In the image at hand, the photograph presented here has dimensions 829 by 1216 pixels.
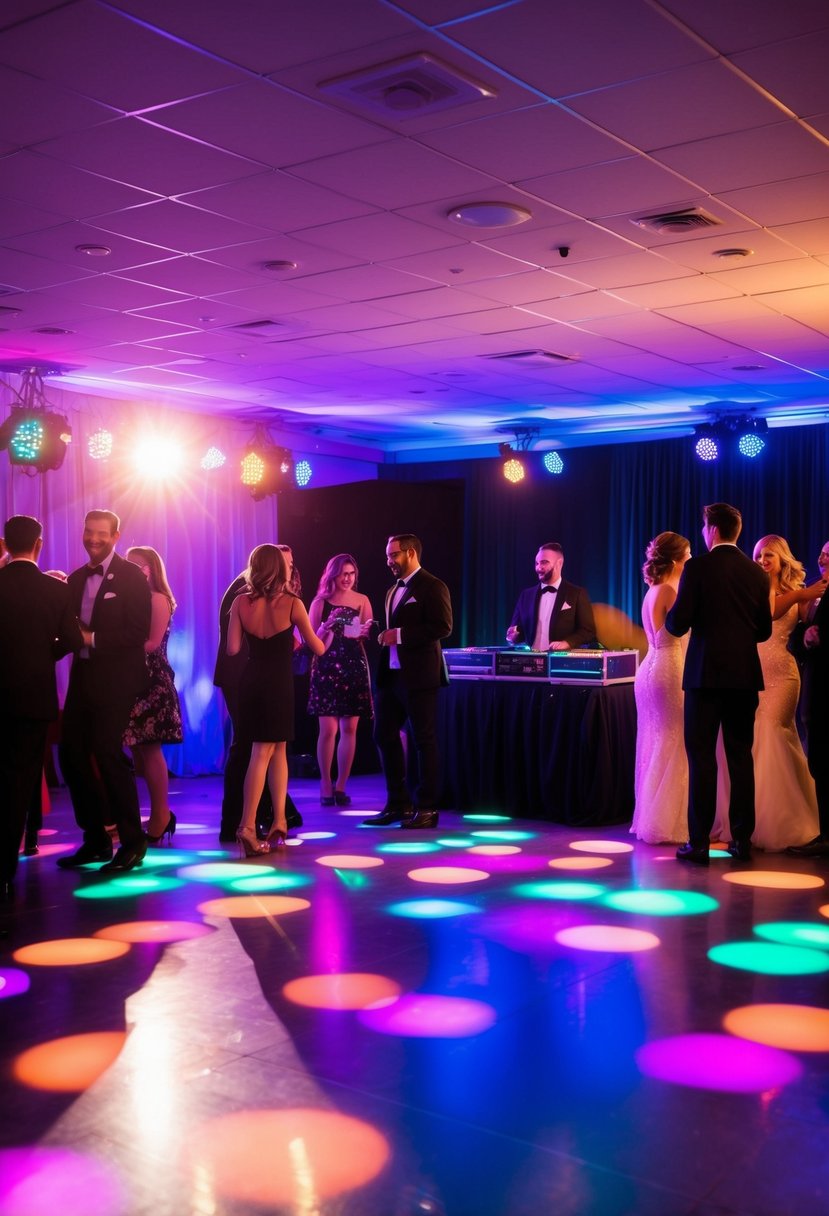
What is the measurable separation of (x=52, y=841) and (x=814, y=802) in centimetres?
417

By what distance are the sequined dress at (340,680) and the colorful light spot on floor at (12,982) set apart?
403cm

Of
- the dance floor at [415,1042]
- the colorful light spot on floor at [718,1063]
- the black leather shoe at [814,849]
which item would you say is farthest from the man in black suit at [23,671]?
the black leather shoe at [814,849]

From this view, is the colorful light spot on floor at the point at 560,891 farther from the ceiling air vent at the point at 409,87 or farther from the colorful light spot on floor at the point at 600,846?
the ceiling air vent at the point at 409,87

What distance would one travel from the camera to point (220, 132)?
13.3 feet

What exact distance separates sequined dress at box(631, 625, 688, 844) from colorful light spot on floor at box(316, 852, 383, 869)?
1568 millimetres

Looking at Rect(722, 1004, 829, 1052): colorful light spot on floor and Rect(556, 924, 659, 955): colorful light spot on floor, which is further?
Rect(556, 924, 659, 955): colorful light spot on floor

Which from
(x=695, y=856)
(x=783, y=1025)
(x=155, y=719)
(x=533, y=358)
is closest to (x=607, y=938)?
(x=783, y=1025)

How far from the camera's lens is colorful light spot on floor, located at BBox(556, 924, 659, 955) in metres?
4.32

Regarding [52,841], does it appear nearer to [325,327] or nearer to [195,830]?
[195,830]

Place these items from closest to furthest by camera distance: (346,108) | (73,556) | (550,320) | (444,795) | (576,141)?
(346,108) → (576,141) → (550,320) → (444,795) → (73,556)

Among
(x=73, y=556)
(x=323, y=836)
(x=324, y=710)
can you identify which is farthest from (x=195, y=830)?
(x=73, y=556)

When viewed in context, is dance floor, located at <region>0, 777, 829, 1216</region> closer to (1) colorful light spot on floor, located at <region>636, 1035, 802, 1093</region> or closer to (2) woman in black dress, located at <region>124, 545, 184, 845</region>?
(1) colorful light spot on floor, located at <region>636, 1035, 802, 1093</region>

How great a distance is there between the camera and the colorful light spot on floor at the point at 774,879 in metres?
5.37

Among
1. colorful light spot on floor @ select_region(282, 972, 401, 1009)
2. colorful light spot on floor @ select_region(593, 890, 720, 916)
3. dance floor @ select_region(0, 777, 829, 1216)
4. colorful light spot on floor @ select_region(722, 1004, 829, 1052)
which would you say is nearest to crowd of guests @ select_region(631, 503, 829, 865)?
dance floor @ select_region(0, 777, 829, 1216)
